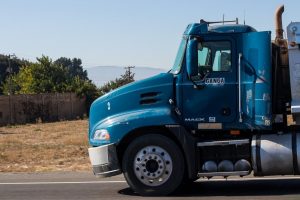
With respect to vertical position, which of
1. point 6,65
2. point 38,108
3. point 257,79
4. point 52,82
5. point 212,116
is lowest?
point 212,116

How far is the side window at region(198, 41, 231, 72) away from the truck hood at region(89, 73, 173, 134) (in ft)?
2.07

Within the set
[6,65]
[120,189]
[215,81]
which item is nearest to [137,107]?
[215,81]

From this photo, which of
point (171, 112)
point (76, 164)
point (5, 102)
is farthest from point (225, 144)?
point (5, 102)

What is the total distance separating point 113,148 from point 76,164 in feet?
22.1

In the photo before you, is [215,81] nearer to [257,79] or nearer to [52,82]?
[257,79]

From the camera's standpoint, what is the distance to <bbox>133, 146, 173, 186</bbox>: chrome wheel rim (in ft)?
34.0

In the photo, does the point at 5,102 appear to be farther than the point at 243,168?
Yes

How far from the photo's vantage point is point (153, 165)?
10445 millimetres

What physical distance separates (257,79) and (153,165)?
2.25m

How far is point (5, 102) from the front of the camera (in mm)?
59250

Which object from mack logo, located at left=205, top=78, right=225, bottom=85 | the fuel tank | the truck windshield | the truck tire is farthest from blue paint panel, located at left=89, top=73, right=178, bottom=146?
the fuel tank

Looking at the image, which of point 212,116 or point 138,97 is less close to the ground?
point 138,97

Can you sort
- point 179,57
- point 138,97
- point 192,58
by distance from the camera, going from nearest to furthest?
1. point 192,58
2. point 179,57
3. point 138,97

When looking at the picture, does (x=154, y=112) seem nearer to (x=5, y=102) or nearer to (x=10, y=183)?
(x=10, y=183)
